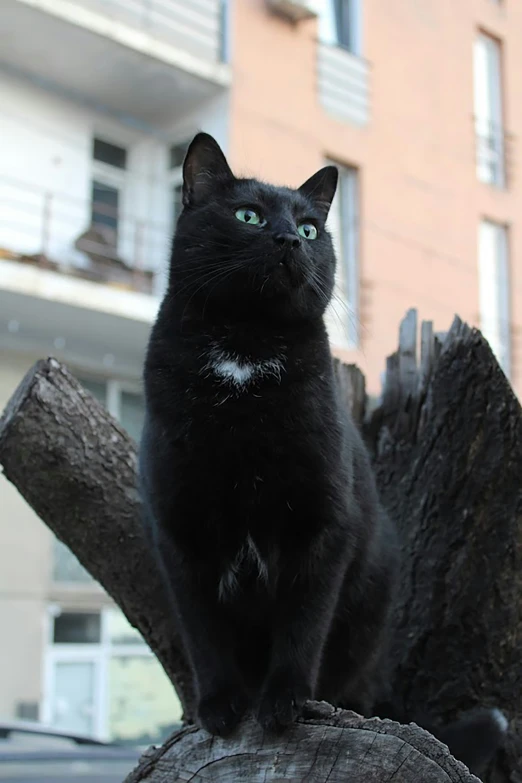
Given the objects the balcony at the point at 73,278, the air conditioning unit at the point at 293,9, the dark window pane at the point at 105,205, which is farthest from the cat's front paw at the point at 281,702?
the air conditioning unit at the point at 293,9

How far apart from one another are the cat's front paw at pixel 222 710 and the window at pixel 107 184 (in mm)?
6083

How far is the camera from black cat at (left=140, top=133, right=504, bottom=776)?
1.62 meters

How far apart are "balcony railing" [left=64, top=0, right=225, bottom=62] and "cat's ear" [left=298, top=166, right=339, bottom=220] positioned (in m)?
5.40

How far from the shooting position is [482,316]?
31.8ft

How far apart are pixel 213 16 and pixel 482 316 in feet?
13.5

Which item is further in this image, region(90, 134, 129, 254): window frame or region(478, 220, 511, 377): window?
region(478, 220, 511, 377): window

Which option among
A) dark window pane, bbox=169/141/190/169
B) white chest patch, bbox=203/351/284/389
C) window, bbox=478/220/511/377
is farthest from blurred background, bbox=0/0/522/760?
→ white chest patch, bbox=203/351/284/389

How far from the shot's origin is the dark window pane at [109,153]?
757 cm

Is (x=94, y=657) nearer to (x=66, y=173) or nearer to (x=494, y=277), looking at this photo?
(x=66, y=173)

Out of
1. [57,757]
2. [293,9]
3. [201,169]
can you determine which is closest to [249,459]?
[201,169]

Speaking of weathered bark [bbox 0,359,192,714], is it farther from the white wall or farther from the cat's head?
the white wall

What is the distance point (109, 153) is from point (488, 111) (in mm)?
4766

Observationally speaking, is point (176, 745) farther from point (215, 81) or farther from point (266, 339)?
point (215, 81)

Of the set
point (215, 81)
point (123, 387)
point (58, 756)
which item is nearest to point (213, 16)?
point (215, 81)
